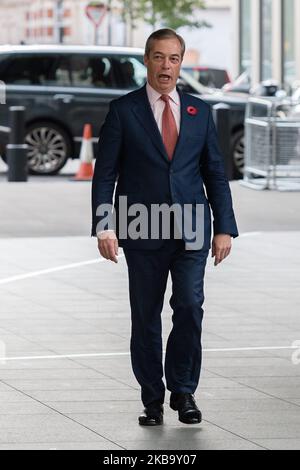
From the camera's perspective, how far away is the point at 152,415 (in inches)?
271

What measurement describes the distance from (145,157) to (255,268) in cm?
588

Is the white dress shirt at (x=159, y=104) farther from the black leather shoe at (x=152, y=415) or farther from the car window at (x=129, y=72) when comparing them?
the car window at (x=129, y=72)

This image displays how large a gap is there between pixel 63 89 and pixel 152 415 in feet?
55.2

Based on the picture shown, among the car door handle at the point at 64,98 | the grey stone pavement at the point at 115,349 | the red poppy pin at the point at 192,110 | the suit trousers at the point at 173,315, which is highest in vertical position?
the red poppy pin at the point at 192,110

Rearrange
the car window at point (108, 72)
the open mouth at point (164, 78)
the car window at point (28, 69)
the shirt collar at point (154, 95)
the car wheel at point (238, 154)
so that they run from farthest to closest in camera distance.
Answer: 1. the car window at point (28, 69)
2. the car window at point (108, 72)
3. the car wheel at point (238, 154)
4. the shirt collar at point (154, 95)
5. the open mouth at point (164, 78)

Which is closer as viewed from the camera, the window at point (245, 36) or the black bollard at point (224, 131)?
the black bollard at point (224, 131)

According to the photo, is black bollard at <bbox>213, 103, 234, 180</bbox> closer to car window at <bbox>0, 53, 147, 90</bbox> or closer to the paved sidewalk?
car window at <bbox>0, 53, 147, 90</bbox>

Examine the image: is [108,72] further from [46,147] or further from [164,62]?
[164,62]

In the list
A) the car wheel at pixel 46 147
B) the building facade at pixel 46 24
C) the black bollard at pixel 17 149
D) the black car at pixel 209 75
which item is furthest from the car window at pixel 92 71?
the building facade at pixel 46 24

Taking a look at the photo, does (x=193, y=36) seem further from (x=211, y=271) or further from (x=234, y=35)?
(x=211, y=271)

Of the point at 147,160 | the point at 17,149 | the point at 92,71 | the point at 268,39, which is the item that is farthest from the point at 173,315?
the point at 268,39

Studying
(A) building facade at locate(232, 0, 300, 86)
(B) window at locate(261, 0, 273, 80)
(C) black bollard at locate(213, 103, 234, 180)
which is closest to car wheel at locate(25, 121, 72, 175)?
(C) black bollard at locate(213, 103, 234, 180)

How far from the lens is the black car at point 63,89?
75.7 ft

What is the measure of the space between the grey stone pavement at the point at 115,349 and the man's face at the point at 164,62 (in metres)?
1.45
